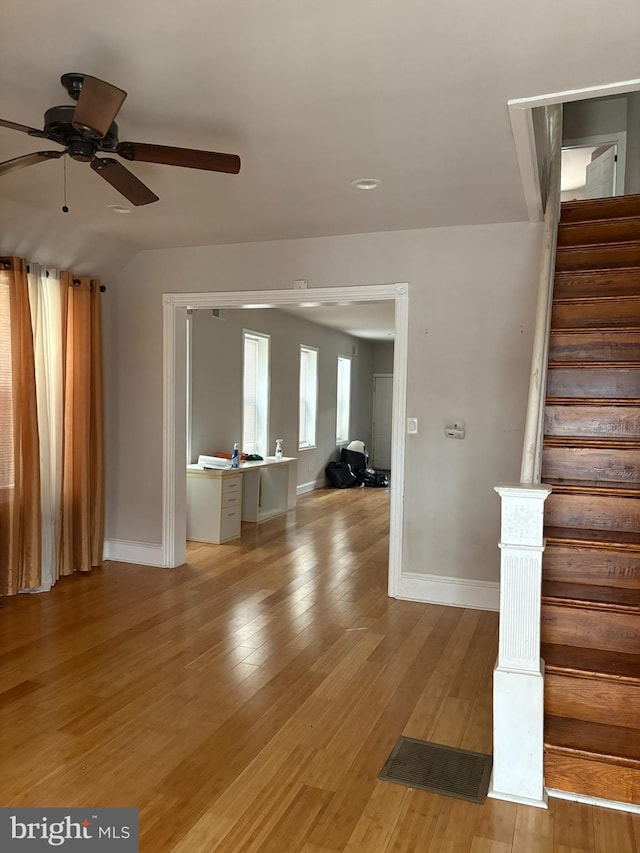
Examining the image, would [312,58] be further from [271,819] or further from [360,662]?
[360,662]

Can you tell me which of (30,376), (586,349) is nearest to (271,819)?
(586,349)

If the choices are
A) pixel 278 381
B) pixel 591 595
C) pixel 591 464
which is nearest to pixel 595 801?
pixel 591 595

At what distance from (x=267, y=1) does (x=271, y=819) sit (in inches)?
101

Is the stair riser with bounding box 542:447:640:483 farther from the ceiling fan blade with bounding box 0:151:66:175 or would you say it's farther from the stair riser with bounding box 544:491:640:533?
the ceiling fan blade with bounding box 0:151:66:175

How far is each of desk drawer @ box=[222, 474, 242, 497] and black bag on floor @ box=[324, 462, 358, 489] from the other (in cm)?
401

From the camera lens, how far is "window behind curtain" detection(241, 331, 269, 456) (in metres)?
7.96

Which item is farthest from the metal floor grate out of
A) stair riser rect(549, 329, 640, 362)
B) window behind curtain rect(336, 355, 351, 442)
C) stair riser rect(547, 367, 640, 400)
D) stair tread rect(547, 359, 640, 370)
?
window behind curtain rect(336, 355, 351, 442)

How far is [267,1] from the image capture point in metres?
1.97

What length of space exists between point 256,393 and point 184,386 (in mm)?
2890

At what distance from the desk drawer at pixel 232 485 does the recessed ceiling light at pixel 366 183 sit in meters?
3.32

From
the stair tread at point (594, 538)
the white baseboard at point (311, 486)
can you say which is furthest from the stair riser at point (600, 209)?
the white baseboard at point (311, 486)

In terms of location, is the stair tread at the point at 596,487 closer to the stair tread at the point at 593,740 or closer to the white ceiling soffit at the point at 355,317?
the stair tread at the point at 593,740

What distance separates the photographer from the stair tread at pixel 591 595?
251 centimetres

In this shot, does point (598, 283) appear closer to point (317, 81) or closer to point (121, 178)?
point (317, 81)
